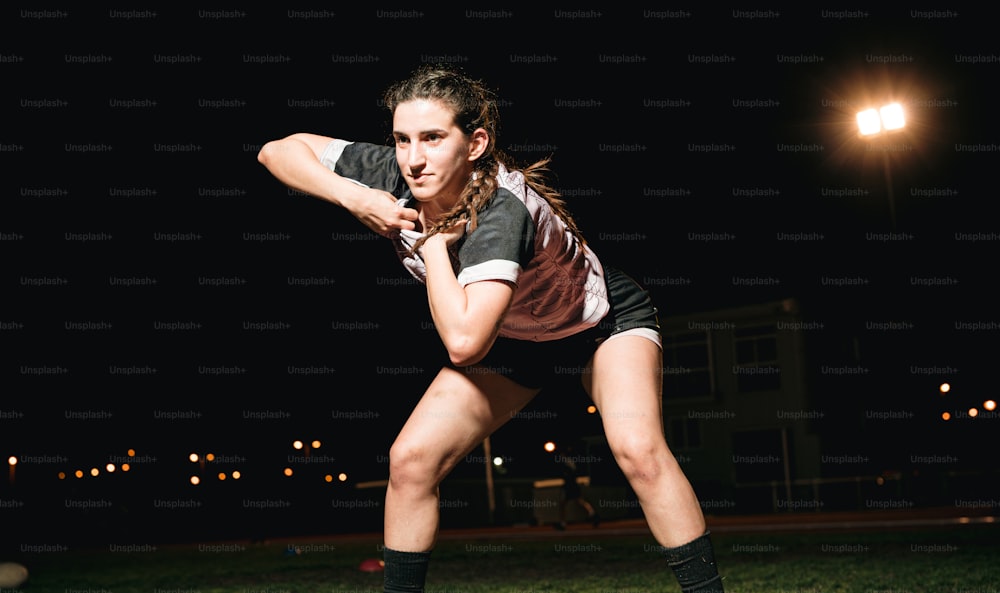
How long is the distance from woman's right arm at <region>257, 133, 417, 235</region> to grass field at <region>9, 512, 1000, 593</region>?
3.86 metres

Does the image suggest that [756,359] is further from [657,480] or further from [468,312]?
[468,312]

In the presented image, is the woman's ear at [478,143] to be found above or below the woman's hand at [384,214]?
above

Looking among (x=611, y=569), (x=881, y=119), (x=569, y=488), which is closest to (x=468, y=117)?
→ (x=611, y=569)

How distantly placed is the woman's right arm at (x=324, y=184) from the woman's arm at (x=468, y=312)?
0.32 m

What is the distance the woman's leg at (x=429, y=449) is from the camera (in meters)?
3.15

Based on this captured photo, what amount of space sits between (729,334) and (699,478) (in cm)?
481

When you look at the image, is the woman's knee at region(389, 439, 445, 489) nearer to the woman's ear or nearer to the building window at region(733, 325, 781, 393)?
the woman's ear

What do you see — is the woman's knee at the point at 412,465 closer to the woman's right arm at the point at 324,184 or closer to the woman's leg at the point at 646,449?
the woman's leg at the point at 646,449

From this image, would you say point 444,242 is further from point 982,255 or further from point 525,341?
point 982,255

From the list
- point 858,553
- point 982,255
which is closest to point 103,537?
point 858,553

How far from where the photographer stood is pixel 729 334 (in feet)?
99.2

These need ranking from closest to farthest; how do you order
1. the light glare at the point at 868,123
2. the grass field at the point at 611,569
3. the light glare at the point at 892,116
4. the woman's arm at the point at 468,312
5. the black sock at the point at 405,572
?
the woman's arm at the point at 468,312, the black sock at the point at 405,572, the grass field at the point at 611,569, the light glare at the point at 892,116, the light glare at the point at 868,123

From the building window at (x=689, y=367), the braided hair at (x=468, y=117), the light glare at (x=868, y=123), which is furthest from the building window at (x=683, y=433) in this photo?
the braided hair at (x=468, y=117)

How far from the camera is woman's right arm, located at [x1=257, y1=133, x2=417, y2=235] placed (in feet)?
9.84
